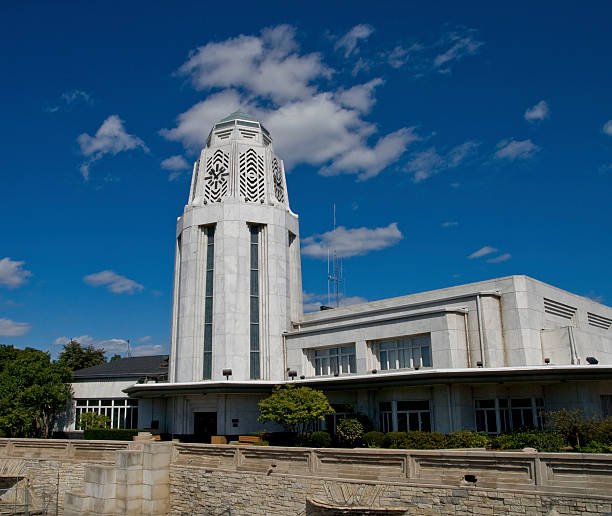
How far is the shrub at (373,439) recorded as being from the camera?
3059 cm

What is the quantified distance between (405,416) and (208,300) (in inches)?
663

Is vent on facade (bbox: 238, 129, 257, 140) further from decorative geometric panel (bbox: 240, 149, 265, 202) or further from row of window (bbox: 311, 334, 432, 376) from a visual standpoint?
row of window (bbox: 311, 334, 432, 376)

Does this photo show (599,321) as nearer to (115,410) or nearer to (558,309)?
(558,309)

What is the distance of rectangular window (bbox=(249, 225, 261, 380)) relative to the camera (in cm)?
4262

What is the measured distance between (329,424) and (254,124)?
2396 centimetres

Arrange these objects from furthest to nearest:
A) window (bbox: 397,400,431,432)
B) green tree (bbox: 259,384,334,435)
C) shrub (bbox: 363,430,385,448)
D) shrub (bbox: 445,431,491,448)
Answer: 1. green tree (bbox: 259,384,334,435)
2. window (bbox: 397,400,431,432)
3. shrub (bbox: 363,430,385,448)
4. shrub (bbox: 445,431,491,448)

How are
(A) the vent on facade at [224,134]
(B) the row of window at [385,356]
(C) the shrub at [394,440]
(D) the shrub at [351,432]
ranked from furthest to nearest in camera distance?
1. (A) the vent on facade at [224,134]
2. (B) the row of window at [385,356]
3. (D) the shrub at [351,432]
4. (C) the shrub at [394,440]

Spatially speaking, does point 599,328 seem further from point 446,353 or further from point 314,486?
point 314,486

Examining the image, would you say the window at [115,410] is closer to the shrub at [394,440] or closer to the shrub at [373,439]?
the shrub at [373,439]

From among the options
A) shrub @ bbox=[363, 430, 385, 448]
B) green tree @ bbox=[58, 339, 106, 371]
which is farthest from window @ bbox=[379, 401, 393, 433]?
green tree @ bbox=[58, 339, 106, 371]

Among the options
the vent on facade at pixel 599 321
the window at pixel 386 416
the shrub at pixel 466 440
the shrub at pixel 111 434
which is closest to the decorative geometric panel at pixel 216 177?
the shrub at pixel 111 434

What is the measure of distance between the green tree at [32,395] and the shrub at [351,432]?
2605cm

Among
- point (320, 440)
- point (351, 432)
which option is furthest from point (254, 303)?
point (351, 432)

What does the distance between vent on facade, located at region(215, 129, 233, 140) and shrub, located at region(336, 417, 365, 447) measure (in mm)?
24722
